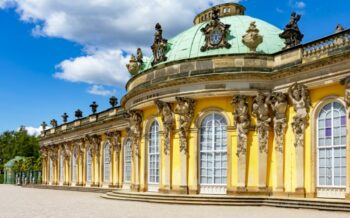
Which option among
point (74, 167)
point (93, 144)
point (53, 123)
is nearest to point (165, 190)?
point (93, 144)

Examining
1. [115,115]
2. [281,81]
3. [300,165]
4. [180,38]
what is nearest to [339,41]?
[281,81]

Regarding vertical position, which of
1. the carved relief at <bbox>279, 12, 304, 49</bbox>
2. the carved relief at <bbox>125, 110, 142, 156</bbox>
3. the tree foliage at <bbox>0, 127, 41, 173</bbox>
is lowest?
the tree foliage at <bbox>0, 127, 41, 173</bbox>

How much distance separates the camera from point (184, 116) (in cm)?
2175

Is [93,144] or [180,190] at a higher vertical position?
[93,144]

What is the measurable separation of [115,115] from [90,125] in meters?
4.85

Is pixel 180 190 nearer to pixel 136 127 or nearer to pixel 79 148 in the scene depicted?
pixel 136 127

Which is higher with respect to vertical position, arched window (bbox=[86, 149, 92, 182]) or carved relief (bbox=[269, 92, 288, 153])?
carved relief (bbox=[269, 92, 288, 153])

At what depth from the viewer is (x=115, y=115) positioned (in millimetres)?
34094

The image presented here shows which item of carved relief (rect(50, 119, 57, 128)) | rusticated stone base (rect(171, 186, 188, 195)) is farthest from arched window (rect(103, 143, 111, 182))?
carved relief (rect(50, 119, 57, 128))

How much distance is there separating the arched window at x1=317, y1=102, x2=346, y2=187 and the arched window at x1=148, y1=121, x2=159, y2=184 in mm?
8719

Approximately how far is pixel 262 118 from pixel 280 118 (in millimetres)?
803

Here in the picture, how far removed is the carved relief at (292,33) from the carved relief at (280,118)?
2.75 m

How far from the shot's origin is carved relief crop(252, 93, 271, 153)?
20047 millimetres

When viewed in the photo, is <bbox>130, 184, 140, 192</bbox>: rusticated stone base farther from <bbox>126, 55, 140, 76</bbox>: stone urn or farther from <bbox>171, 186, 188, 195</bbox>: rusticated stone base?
<bbox>126, 55, 140, 76</bbox>: stone urn
